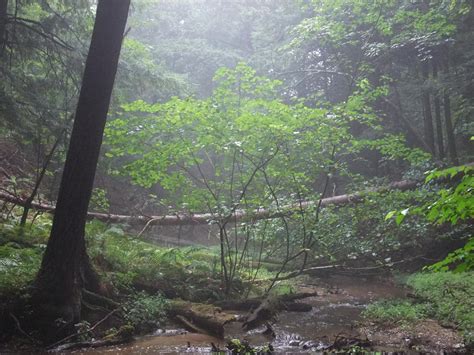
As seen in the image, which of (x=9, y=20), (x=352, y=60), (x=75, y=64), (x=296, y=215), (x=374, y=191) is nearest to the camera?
(x=9, y=20)

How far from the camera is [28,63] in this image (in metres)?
10.9

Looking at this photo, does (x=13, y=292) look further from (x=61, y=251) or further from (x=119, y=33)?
(x=119, y=33)

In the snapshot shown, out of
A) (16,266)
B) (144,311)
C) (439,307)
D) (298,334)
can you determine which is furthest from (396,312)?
(16,266)

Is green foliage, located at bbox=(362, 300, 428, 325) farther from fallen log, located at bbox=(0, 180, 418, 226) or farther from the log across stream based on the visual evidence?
fallen log, located at bbox=(0, 180, 418, 226)

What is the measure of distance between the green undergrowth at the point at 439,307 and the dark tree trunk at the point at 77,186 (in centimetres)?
628

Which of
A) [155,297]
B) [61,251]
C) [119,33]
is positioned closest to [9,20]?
[119,33]

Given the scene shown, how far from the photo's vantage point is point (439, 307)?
9.12 m

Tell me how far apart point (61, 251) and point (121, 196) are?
16997mm

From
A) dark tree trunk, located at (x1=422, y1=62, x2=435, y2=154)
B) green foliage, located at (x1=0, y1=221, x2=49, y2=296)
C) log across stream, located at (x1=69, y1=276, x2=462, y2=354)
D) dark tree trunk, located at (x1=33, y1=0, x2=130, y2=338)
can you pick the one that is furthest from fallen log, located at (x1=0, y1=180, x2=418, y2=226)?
dark tree trunk, located at (x1=422, y1=62, x2=435, y2=154)

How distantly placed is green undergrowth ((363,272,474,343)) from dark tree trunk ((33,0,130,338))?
6.28 metres

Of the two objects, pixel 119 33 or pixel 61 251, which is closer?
pixel 61 251

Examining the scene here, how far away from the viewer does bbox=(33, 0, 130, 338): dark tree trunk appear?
6.00 meters

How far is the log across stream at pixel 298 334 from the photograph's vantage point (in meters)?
6.34

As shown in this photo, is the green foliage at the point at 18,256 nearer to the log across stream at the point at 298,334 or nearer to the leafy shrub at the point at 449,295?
the log across stream at the point at 298,334
